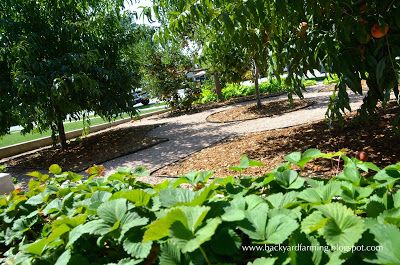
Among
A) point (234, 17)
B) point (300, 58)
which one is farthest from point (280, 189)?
point (300, 58)

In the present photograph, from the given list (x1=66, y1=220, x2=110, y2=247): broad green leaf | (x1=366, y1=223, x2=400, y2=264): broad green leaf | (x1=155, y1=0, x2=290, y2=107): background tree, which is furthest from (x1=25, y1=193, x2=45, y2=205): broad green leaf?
(x1=155, y1=0, x2=290, y2=107): background tree

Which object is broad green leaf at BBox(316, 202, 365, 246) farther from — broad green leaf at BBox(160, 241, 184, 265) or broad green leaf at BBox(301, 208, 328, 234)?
broad green leaf at BBox(160, 241, 184, 265)

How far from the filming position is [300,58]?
3.99m

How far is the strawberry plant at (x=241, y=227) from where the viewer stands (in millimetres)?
743

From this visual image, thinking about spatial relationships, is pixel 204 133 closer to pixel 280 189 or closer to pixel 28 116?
pixel 28 116

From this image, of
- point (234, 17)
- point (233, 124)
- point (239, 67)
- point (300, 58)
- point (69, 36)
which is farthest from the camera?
point (239, 67)

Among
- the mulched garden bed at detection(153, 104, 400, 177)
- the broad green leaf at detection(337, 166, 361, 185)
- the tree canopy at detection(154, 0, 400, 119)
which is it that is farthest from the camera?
the mulched garden bed at detection(153, 104, 400, 177)

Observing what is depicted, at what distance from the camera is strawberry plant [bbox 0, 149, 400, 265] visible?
743mm

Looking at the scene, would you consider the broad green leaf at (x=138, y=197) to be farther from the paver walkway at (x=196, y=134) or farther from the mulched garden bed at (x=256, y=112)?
the mulched garden bed at (x=256, y=112)

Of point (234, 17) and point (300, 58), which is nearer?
point (234, 17)

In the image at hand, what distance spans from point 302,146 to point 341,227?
15.7ft

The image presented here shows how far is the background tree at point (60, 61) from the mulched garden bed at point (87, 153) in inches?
31.0

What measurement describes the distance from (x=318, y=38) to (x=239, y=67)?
1127 cm

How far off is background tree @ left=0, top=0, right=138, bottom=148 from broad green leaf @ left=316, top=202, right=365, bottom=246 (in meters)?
6.86
